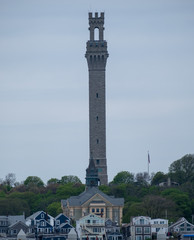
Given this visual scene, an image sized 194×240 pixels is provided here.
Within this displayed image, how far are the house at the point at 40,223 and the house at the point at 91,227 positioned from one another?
431 centimetres

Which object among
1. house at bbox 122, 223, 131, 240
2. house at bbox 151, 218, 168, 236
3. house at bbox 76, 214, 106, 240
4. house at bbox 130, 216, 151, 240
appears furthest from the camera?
house at bbox 122, 223, 131, 240

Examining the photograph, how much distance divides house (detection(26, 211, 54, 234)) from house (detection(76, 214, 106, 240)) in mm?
4312

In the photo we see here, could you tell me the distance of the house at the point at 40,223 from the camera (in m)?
185

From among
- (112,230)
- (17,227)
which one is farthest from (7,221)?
(112,230)

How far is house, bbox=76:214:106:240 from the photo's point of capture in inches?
6983

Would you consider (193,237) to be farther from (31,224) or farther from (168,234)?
(31,224)

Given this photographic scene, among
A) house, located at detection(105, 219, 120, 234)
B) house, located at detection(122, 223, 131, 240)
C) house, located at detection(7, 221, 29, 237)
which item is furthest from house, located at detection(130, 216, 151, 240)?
house, located at detection(7, 221, 29, 237)

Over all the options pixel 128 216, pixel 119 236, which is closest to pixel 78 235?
pixel 119 236

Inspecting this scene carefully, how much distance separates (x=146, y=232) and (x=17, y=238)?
19.8 metres

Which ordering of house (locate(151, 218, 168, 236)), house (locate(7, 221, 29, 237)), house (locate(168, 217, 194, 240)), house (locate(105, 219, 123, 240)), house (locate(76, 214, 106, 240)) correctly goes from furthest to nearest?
house (locate(7, 221, 29, 237)) → house (locate(151, 218, 168, 236)) → house (locate(168, 217, 194, 240)) → house (locate(76, 214, 106, 240)) → house (locate(105, 219, 123, 240))

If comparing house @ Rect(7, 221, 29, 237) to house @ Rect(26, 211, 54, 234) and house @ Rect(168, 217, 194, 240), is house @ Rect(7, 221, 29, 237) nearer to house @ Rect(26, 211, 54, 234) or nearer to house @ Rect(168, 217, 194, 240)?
house @ Rect(26, 211, 54, 234)

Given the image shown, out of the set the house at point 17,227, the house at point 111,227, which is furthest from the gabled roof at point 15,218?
the house at point 111,227

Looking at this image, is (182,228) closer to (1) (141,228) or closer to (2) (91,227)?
(1) (141,228)

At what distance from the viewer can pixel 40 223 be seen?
186m
